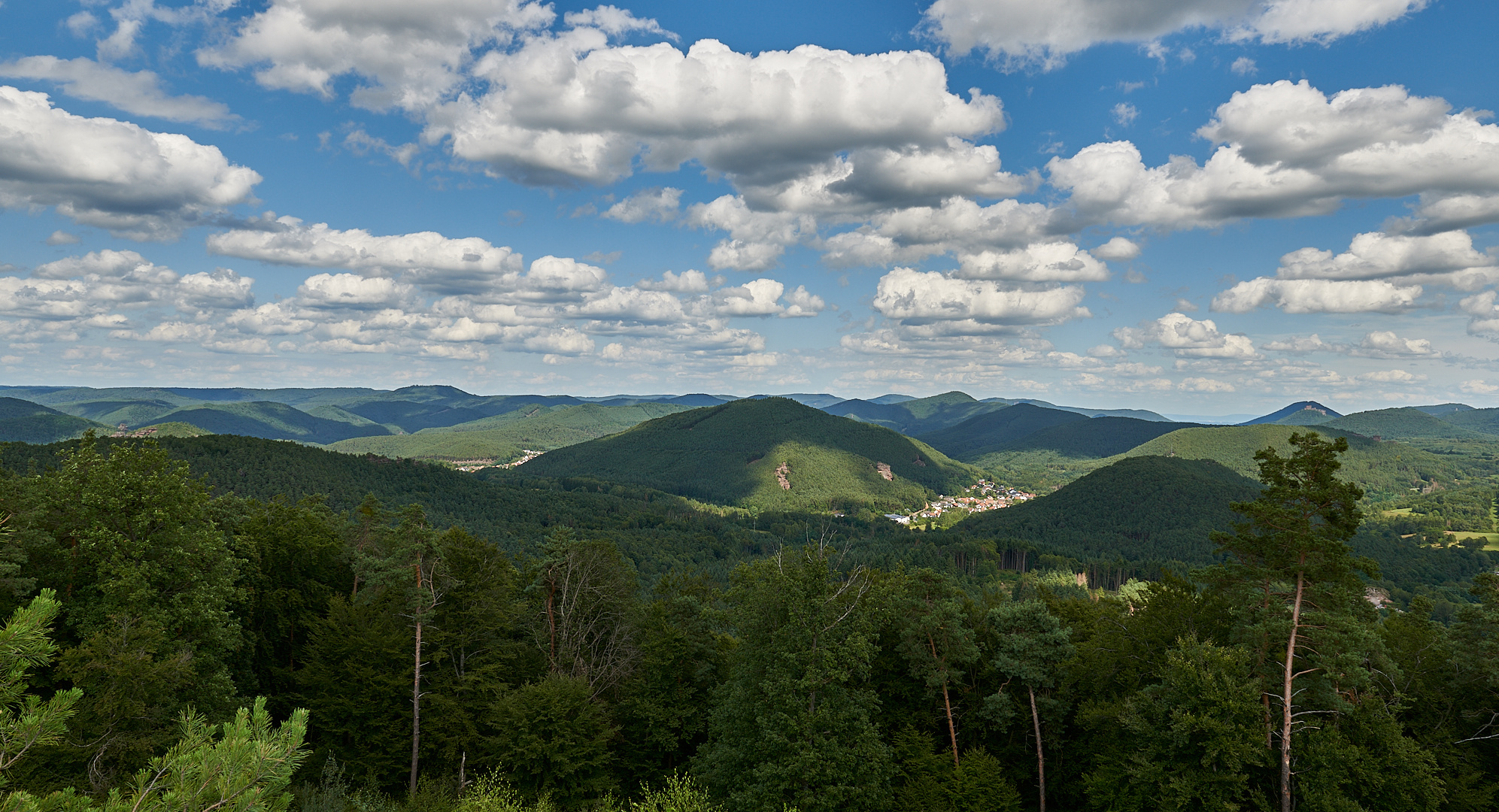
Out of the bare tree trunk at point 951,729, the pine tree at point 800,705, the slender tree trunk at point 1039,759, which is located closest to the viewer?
the pine tree at point 800,705

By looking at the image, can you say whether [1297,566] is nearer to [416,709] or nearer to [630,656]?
[630,656]

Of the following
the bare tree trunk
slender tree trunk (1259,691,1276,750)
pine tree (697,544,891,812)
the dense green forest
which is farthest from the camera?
the bare tree trunk

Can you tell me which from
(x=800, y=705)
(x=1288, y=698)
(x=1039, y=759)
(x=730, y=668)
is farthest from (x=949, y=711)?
(x=1288, y=698)

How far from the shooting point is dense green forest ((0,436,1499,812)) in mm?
30156

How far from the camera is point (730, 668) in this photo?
48281mm

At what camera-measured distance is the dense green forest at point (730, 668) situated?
30.2 meters

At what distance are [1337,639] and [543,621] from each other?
45.0 meters

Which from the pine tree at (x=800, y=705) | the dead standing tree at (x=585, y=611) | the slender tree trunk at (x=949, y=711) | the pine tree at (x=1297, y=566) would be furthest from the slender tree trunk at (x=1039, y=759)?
the dead standing tree at (x=585, y=611)

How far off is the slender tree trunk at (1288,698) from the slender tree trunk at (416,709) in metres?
44.0

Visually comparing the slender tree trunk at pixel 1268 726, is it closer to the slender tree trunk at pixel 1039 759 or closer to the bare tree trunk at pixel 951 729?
the slender tree trunk at pixel 1039 759

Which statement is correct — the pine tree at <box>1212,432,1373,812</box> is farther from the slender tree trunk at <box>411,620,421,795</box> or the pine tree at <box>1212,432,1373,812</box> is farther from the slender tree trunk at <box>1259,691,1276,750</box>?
the slender tree trunk at <box>411,620,421,795</box>

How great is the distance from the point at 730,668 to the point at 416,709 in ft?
64.8

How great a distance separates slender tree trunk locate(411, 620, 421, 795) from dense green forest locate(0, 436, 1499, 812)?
40 centimetres

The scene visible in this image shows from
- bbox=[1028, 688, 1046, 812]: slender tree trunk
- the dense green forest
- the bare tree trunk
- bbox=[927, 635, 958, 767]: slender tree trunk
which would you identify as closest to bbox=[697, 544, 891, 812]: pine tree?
the dense green forest
